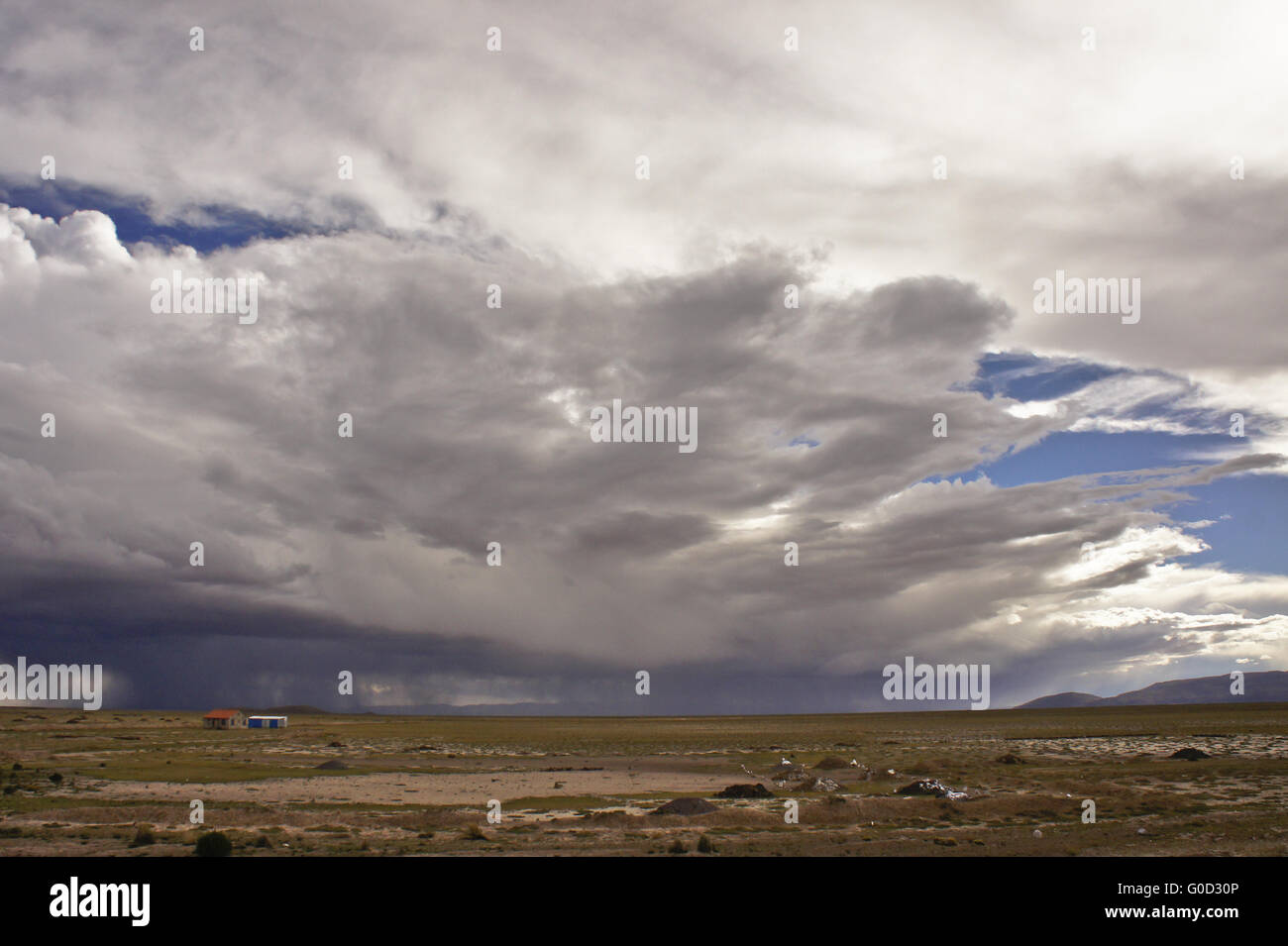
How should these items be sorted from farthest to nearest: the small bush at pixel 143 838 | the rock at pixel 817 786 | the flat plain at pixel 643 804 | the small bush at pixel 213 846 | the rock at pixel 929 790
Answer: the rock at pixel 817 786, the rock at pixel 929 790, the flat plain at pixel 643 804, the small bush at pixel 143 838, the small bush at pixel 213 846

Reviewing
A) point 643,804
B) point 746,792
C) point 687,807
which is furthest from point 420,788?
point 687,807

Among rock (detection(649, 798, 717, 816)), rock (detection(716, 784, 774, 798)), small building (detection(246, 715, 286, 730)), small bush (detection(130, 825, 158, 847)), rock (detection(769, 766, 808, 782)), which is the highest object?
small bush (detection(130, 825, 158, 847))

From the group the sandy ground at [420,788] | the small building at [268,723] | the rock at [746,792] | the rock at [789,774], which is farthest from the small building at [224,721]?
the rock at [746,792]

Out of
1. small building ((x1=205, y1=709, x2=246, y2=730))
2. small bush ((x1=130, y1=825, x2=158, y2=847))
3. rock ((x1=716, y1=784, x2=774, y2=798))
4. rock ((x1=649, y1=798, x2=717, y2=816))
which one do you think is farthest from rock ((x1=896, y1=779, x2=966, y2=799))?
small building ((x1=205, y1=709, x2=246, y2=730))

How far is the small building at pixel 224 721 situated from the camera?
456 feet

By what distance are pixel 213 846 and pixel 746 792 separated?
27.9 m

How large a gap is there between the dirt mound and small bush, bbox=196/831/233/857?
1793 centimetres

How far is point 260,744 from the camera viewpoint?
97.9 meters

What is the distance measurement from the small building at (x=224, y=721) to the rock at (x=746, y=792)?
121818mm

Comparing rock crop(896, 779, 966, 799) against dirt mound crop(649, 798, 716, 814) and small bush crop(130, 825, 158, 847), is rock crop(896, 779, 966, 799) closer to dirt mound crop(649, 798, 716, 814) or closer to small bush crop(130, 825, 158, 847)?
dirt mound crop(649, 798, 716, 814)

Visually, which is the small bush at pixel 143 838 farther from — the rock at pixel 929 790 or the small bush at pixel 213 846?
the rock at pixel 929 790

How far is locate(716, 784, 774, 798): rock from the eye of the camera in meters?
44.2

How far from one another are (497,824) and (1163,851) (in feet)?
81.4
